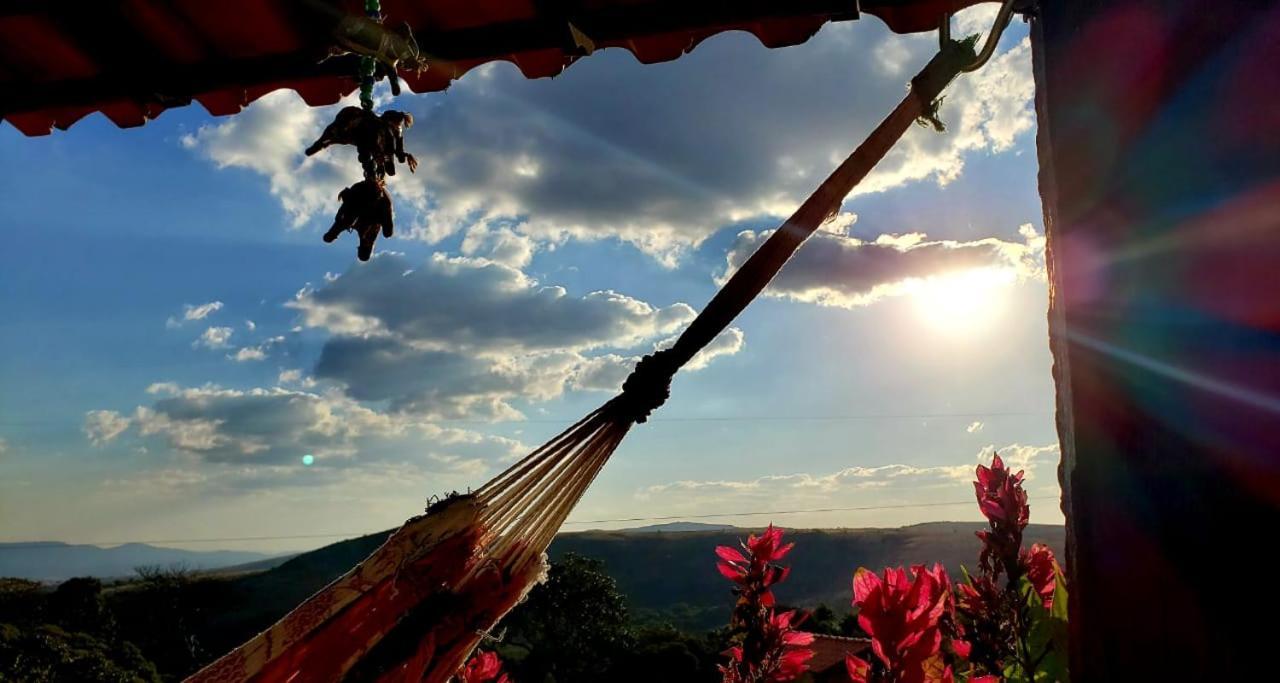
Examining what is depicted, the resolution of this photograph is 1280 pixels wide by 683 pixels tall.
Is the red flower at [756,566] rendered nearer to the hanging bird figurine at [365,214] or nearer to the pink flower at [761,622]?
the pink flower at [761,622]

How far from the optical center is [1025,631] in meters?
1.53

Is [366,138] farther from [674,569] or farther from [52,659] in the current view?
[674,569]

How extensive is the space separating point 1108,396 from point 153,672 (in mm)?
24655

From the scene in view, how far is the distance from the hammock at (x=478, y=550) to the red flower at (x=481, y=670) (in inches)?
35.2

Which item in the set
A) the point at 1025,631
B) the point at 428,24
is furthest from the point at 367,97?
the point at 1025,631

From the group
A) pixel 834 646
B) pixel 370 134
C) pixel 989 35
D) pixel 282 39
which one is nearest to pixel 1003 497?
pixel 989 35

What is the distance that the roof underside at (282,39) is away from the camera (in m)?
1.50

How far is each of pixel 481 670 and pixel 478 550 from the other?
1.05 metres

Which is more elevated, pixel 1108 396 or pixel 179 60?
pixel 179 60

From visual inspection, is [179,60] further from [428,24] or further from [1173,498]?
[1173,498]

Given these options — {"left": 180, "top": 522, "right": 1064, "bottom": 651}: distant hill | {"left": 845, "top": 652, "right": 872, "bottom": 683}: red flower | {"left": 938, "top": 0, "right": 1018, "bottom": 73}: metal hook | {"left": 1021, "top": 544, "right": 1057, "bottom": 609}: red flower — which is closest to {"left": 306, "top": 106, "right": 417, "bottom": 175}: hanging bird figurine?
{"left": 938, "top": 0, "right": 1018, "bottom": 73}: metal hook

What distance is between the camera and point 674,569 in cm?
7306

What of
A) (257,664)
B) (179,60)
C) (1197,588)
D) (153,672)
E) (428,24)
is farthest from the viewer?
(153,672)

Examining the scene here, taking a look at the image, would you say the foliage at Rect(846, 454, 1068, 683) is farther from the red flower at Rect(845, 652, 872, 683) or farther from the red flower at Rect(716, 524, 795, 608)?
the red flower at Rect(716, 524, 795, 608)
